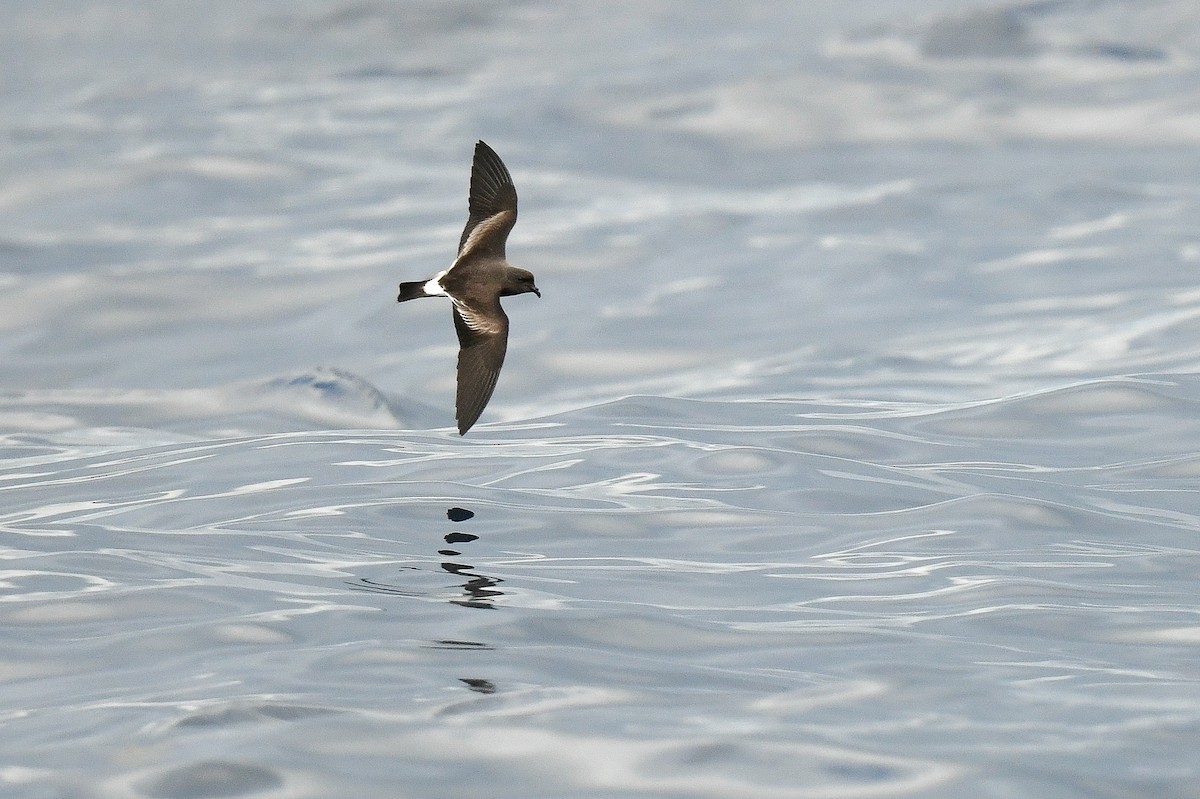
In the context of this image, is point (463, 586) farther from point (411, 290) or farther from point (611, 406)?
point (611, 406)

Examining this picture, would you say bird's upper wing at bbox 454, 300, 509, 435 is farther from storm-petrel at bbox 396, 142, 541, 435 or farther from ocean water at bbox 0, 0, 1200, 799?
ocean water at bbox 0, 0, 1200, 799

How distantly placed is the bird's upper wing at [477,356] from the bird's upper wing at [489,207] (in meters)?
0.46

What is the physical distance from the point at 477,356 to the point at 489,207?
43.0 inches

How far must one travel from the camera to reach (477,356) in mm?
8898

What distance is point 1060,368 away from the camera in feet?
47.2

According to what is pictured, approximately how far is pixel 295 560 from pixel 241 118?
61.0 feet

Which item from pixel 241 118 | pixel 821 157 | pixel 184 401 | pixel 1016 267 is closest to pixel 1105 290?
pixel 1016 267

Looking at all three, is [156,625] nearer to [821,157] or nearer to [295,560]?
[295,560]

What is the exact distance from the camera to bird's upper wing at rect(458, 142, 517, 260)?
31.1 ft

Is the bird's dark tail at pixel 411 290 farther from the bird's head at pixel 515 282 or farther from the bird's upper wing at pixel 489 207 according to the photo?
the bird's upper wing at pixel 489 207

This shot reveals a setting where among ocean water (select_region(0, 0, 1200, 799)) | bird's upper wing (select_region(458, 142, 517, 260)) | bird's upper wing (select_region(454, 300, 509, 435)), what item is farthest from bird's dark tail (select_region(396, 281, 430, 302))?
ocean water (select_region(0, 0, 1200, 799))

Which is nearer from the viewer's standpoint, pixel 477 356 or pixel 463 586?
pixel 463 586

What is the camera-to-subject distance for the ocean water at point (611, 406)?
19.7 ft

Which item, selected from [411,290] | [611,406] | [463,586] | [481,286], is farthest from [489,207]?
[611,406]
